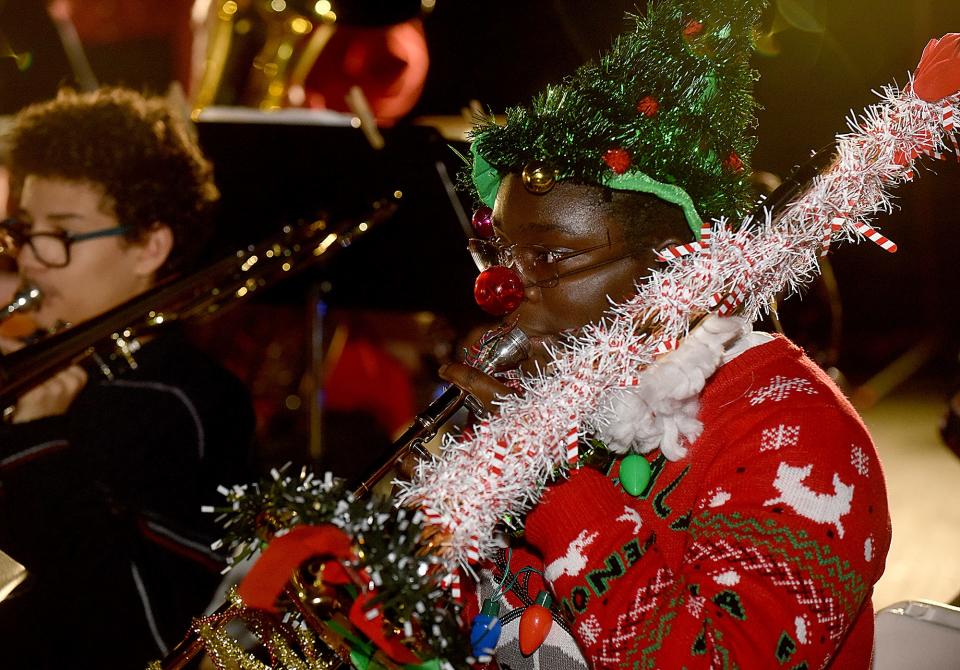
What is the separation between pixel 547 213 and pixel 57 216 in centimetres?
174

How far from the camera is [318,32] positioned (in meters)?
5.14

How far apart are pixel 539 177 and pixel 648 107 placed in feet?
0.71

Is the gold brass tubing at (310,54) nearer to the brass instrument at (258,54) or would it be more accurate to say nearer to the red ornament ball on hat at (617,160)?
the brass instrument at (258,54)

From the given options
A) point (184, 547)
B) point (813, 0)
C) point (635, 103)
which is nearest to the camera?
point (635, 103)

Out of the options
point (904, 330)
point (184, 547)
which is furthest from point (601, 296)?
point (904, 330)

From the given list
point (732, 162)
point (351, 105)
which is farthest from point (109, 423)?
point (351, 105)

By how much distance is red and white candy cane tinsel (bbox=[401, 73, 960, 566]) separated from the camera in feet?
4.12

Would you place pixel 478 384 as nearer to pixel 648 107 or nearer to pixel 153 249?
pixel 648 107

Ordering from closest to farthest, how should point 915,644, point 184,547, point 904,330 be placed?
1. point 915,644
2. point 184,547
3. point 904,330

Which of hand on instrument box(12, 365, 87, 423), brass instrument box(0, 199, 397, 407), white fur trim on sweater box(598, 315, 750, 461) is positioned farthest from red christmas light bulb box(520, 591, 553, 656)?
hand on instrument box(12, 365, 87, 423)

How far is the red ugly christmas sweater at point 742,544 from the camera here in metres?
1.16

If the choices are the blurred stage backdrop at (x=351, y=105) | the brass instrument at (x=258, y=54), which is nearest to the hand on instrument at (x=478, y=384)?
the blurred stage backdrop at (x=351, y=105)

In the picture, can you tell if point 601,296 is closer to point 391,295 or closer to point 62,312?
point 62,312

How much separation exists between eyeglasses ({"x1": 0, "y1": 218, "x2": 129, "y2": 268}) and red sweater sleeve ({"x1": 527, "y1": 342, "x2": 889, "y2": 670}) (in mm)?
1827
